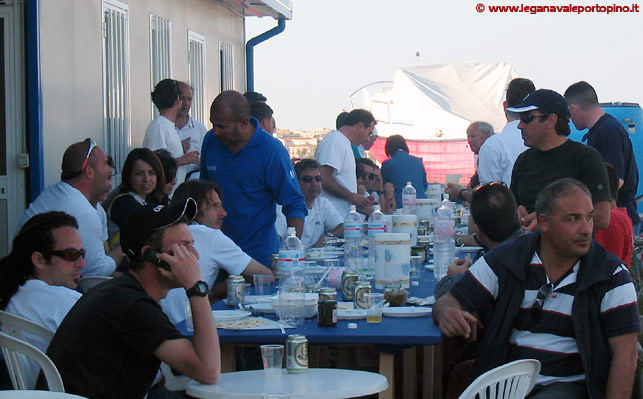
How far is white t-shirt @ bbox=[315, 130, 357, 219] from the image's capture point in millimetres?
9211

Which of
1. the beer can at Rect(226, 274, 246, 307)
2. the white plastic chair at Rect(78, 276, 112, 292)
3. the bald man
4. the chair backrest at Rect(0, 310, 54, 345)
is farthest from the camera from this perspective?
the bald man

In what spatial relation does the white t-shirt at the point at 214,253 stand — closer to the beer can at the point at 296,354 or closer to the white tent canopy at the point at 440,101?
the beer can at the point at 296,354

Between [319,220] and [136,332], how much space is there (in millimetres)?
5318

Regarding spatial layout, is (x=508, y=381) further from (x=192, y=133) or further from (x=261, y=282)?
(x=192, y=133)

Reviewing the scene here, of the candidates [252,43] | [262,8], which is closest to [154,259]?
[262,8]

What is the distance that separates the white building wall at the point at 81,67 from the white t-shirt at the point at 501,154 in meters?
3.15

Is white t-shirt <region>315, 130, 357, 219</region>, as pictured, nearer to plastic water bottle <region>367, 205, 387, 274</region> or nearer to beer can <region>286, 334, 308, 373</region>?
plastic water bottle <region>367, 205, 387, 274</region>

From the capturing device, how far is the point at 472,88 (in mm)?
36219

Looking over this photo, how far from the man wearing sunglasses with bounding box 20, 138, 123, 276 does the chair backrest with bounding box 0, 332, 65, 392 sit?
223 cm

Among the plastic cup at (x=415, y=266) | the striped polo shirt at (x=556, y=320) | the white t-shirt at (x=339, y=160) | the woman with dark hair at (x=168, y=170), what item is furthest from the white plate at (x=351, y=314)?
the white t-shirt at (x=339, y=160)

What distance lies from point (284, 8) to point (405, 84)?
24.2 meters

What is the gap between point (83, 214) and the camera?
5.91 metres

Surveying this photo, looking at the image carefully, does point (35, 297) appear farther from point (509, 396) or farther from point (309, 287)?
point (509, 396)

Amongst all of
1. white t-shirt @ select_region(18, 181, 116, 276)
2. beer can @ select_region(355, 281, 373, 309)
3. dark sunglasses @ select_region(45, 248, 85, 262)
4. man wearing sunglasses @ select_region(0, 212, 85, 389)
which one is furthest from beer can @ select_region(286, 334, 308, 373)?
white t-shirt @ select_region(18, 181, 116, 276)
